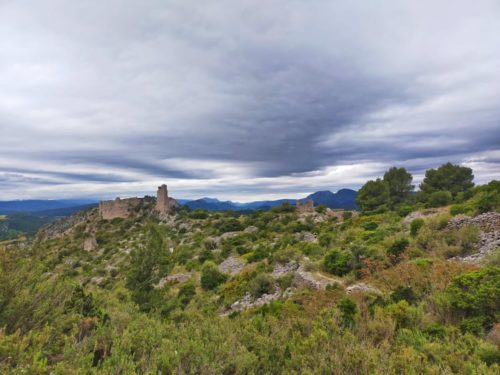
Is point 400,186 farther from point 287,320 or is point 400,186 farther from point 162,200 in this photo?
point 162,200

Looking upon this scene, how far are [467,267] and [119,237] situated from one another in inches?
2481

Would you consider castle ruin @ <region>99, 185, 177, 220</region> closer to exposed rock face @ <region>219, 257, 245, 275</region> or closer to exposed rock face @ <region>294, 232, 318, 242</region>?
exposed rock face @ <region>219, 257, 245, 275</region>

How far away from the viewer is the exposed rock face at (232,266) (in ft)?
80.3

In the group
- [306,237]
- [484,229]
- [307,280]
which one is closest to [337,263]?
[307,280]

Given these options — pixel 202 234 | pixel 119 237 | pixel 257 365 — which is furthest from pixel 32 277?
pixel 119 237

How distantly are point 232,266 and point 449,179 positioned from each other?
1457 inches

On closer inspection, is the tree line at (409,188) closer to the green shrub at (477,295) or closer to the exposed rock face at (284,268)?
the exposed rock face at (284,268)

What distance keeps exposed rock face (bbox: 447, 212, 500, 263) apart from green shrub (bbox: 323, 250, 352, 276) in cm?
479

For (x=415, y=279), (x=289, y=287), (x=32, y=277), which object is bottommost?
(x=289, y=287)

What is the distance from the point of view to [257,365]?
491cm

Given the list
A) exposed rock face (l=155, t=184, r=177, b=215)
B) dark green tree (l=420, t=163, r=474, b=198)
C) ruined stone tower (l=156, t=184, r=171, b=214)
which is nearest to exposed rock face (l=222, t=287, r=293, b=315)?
dark green tree (l=420, t=163, r=474, b=198)

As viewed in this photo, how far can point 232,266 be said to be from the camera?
25938 millimetres

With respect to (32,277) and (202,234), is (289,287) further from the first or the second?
(202,234)

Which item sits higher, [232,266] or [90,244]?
[232,266]
